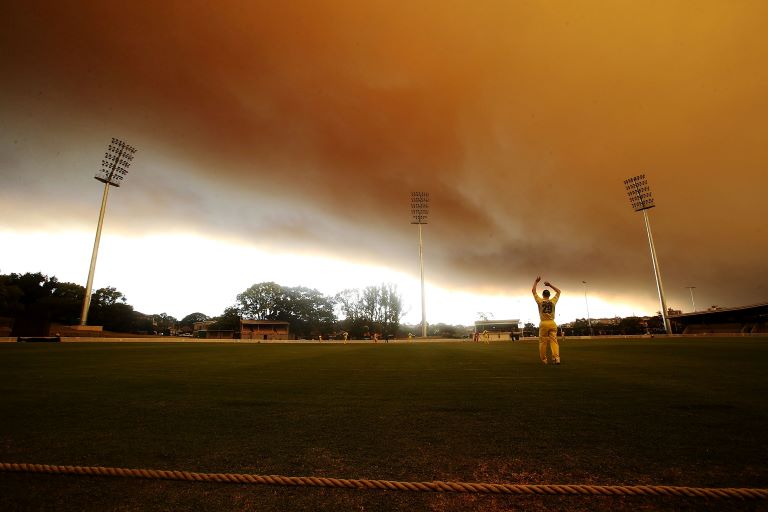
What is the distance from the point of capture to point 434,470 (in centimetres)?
277

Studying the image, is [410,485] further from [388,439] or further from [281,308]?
[281,308]

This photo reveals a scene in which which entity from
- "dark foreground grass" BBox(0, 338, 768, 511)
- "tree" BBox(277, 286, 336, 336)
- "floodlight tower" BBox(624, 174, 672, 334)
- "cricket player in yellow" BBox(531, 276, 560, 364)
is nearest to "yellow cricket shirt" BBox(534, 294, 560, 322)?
"cricket player in yellow" BBox(531, 276, 560, 364)

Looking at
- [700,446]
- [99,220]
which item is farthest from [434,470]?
[99,220]

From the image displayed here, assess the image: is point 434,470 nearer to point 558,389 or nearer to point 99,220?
point 558,389

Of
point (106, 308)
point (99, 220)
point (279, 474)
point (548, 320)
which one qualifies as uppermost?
point (99, 220)

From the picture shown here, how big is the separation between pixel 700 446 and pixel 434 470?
2.42 m

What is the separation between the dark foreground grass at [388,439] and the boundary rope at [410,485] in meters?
0.05

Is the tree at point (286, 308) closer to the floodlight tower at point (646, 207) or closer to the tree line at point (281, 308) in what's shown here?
the tree line at point (281, 308)

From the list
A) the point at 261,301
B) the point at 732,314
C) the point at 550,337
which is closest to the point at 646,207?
the point at 732,314

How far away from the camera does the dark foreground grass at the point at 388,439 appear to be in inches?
93.7

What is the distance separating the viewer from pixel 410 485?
2.39m

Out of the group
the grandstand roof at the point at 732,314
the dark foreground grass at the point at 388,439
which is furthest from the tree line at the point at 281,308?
the dark foreground grass at the point at 388,439

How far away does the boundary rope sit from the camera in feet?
7.32

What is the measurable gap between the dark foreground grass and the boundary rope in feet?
0.17
